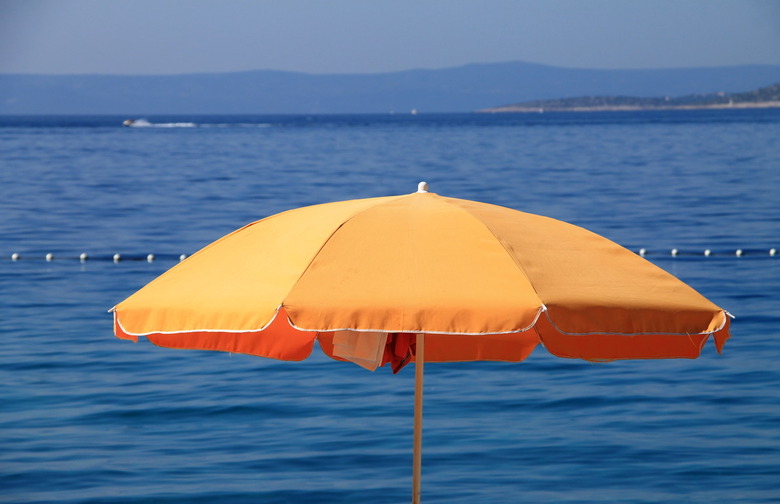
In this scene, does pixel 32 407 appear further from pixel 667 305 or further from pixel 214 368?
pixel 667 305

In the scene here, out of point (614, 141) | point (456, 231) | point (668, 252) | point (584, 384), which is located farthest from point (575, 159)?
point (456, 231)

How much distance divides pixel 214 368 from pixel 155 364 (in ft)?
2.51

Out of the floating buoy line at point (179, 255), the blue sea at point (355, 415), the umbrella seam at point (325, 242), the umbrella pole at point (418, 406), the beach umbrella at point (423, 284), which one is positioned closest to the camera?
the beach umbrella at point (423, 284)

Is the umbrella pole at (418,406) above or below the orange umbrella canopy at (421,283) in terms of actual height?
below

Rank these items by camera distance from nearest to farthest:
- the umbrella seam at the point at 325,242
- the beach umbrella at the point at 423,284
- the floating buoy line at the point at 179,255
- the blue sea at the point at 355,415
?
the beach umbrella at the point at 423,284
the umbrella seam at the point at 325,242
the blue sea at the point at 355,415
the floating buoy line at the point at 179,255

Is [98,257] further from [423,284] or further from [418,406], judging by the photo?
[423,284]

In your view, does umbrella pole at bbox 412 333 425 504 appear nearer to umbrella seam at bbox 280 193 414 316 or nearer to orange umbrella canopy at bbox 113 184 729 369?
orange umbrella canopy at bbox 113 184 729 369

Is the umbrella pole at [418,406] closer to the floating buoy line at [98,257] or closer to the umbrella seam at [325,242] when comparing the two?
the umbrella seam at [325,242]

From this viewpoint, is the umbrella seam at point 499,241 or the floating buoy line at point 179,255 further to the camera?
the floating buoy line at point 179,255

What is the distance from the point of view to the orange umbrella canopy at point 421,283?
4234mm

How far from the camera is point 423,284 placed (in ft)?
14.4

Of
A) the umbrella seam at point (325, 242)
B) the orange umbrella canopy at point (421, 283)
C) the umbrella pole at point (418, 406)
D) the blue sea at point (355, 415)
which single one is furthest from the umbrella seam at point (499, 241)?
the blue sea at point (355, 415)

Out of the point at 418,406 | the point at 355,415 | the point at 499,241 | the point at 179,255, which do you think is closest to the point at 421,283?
the point at 499,241

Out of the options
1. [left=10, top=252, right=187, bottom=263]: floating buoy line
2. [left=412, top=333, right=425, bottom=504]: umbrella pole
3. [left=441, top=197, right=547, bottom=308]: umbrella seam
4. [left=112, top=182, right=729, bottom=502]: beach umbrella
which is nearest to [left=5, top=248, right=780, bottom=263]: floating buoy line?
[left=10, top=252, right=187, bottom=263]: floating buoy line
